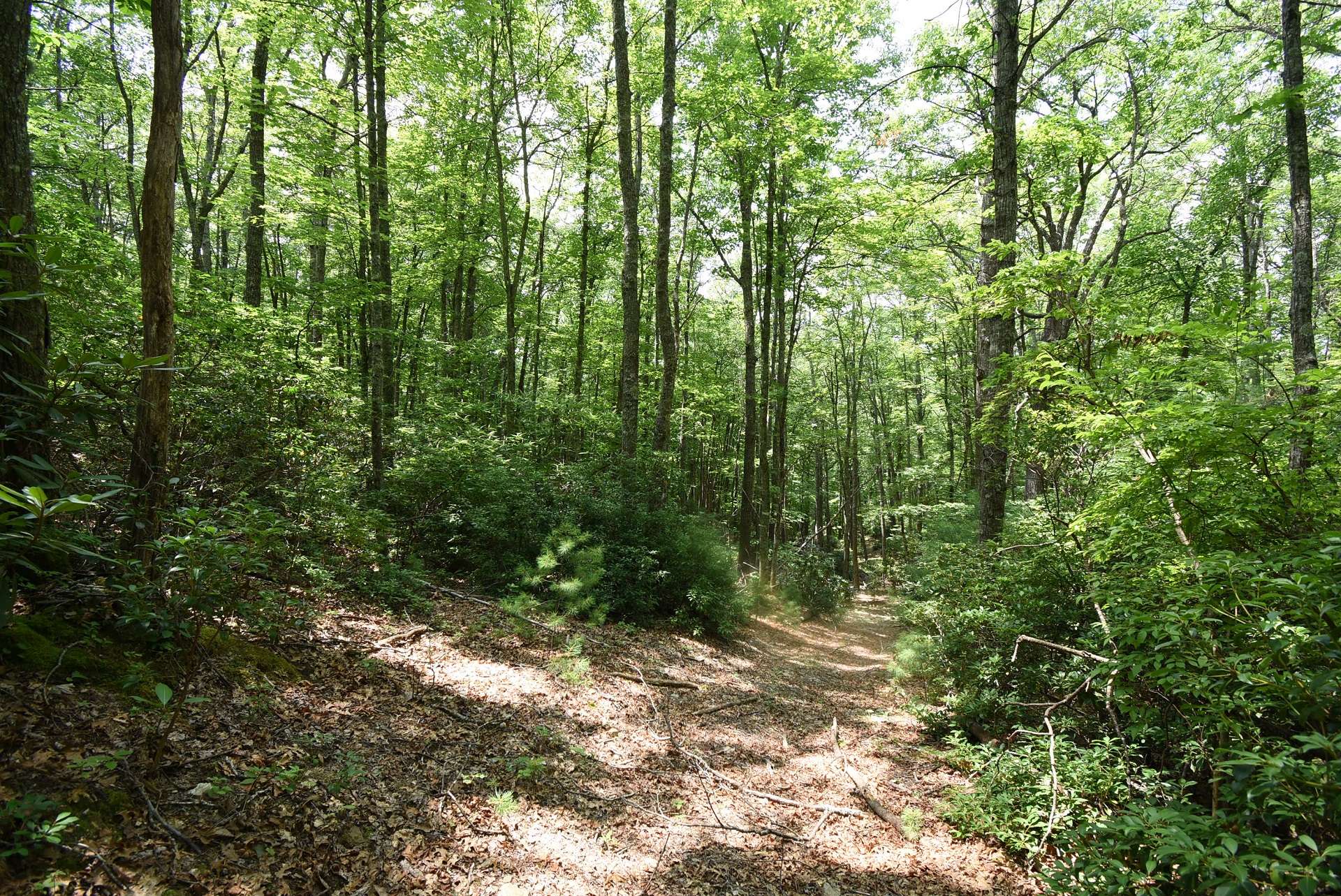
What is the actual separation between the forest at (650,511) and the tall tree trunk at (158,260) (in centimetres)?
3

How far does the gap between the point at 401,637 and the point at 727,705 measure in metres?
4.12

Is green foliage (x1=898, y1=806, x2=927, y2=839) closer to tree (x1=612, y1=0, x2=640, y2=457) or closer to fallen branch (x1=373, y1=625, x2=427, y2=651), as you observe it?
fallen branch (x1=373, y1=625, x2=427, y2=651)

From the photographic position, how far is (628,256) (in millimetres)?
10984

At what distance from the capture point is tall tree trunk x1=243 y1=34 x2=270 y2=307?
1116 cm

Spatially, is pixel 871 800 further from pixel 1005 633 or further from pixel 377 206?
pixel 377 206

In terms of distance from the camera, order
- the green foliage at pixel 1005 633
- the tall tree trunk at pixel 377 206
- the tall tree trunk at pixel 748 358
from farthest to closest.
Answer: the tall tree trunk at pixel 748 358 < the tall tree trunk at pixel 377 206 < the green foliage at pixel 1005 633

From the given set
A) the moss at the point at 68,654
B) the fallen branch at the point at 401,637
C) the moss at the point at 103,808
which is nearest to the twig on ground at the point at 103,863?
the moss at the point at 103,808

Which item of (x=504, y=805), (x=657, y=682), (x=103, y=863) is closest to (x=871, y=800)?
(x=657, y=682)

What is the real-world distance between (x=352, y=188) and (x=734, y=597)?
480 inches

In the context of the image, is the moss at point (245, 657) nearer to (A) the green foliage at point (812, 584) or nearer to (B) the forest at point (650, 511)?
(B) the forest at point (650, 511)

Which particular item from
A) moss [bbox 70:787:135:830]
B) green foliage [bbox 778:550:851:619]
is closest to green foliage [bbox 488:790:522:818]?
moss [bbox 70:787:135:830]

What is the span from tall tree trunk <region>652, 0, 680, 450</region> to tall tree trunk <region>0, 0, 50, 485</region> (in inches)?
350

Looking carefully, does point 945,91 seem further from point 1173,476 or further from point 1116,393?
point 1173,476

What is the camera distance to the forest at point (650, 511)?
2951 mm
